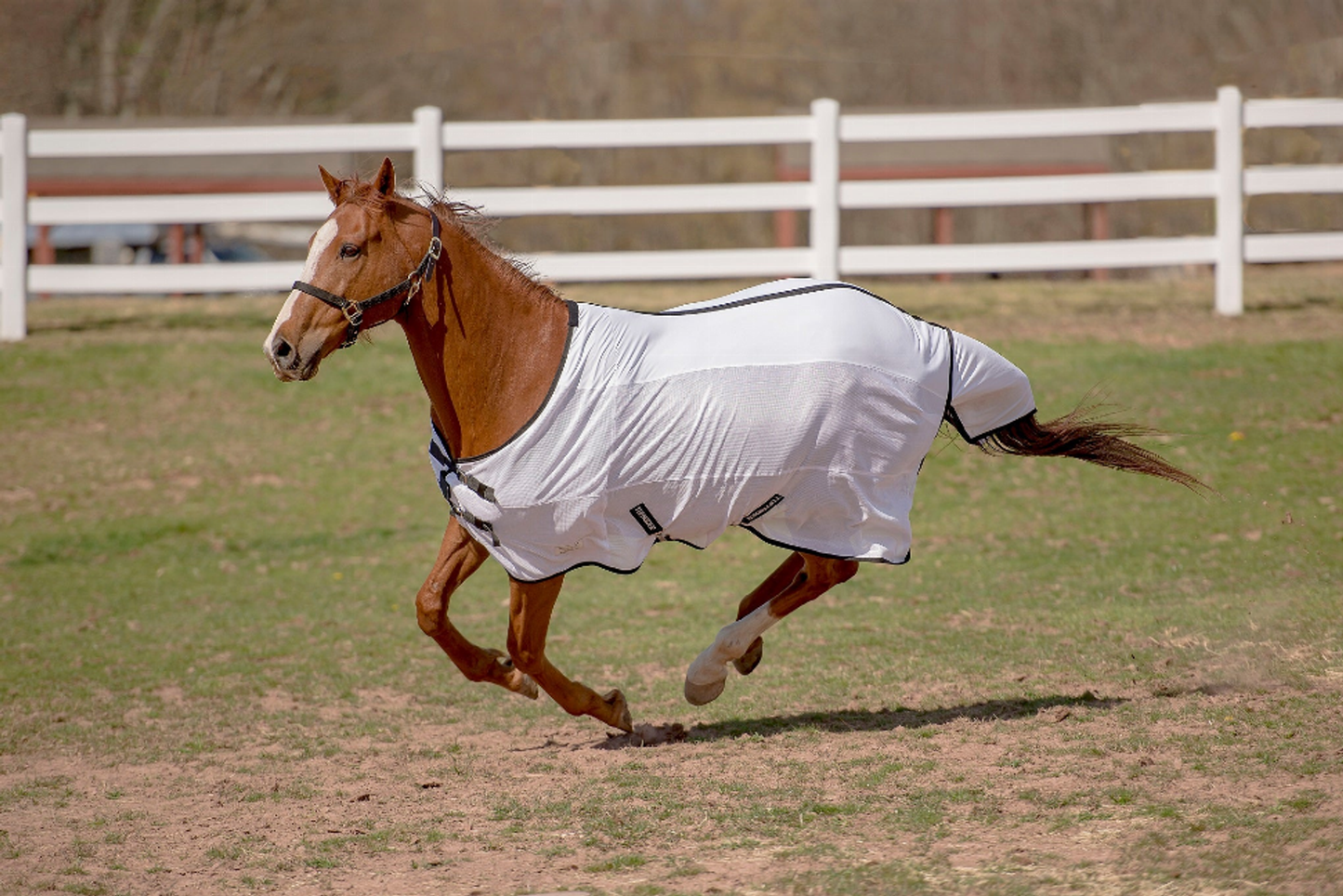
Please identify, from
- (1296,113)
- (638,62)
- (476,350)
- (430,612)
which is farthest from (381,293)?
(638,62)

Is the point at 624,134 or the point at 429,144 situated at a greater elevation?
the point at 624,134

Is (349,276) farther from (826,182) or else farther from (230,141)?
(230,141)

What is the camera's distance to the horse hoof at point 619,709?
5.64 meters

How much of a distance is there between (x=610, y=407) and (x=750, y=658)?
1407 millimetres

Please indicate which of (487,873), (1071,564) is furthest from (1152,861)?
(1071,564)

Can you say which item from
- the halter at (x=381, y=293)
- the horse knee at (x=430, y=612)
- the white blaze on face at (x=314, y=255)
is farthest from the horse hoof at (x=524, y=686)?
the white blaze on face at (x=314, y=255)

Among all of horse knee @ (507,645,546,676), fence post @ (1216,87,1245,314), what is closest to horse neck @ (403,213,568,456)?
horse knee @ (507,645,546,676)

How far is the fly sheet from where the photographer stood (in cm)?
509

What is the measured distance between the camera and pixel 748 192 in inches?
492

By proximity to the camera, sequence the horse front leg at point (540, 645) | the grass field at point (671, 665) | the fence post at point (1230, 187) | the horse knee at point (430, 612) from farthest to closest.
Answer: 1. the fence post at point (1230, 187)
2. the horse knee at point (430, 612)
3. the horse front leg at point (540, 645)
4. the grass field at point (671, 665)

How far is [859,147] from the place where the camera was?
1903 cm

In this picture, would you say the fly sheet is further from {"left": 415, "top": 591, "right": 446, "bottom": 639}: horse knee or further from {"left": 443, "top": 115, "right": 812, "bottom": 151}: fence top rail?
{"left": 443, "top": 115, "right": 812, "bottom": 151}: fence top rail

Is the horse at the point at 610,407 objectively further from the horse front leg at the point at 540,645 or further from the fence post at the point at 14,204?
the fence post at the point at 14,204

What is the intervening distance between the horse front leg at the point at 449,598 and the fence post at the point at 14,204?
864 cm
